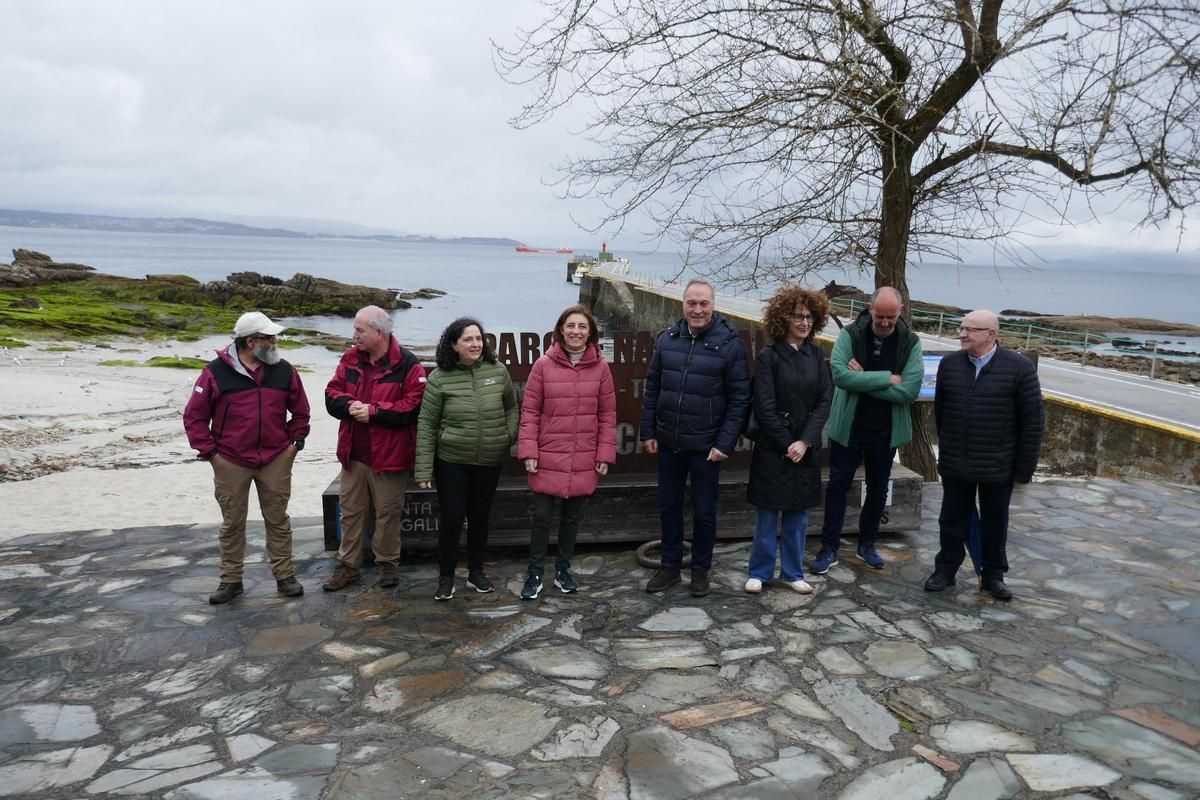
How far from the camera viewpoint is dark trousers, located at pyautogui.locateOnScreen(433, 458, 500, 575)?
4.94m

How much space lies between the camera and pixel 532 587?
5004mm

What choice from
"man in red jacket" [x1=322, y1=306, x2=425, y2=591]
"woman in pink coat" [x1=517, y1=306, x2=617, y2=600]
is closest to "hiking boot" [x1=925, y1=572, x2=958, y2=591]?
"woman in pink coat" [x1=517, y1=306, x2=617, y2=600]

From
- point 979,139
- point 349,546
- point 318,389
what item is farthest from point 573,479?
point 318,389

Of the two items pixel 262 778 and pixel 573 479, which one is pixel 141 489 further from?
pixel 262 778

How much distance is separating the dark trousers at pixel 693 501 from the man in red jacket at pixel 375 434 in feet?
5.19

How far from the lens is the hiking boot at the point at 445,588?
4.98m

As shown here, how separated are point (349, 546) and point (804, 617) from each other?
9.27 ft

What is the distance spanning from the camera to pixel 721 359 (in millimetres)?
4812

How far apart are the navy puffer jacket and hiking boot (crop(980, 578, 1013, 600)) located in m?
1.81

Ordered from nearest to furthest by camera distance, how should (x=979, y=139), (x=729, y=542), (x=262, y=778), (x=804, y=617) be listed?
(x=262, y=778) → (x=804, y=617) → (x=729, y=542) → (x=979, y=139)

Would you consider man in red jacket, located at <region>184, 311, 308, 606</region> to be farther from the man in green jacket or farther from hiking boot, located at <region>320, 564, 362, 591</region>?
the man in green jacket

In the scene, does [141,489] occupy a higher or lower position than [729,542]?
lower

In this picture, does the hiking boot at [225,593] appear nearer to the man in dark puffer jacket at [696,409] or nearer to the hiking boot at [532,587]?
the hiking boot at [532,587]

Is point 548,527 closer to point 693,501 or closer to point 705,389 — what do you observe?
point 693,501
